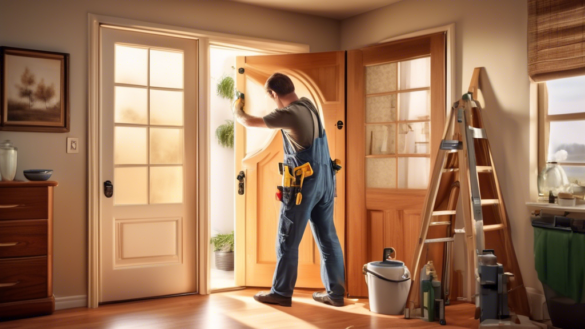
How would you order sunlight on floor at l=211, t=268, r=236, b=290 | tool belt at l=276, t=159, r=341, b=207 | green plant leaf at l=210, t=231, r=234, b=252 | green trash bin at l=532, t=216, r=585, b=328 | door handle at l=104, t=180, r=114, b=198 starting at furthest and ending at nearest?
green plant leaf at l=210, t=231, r=234, b=252
sunlight on floor at l=211, t=268, r=236, b=290
door handle at l=104, t=180, r=114, b=198
tool belt at l=276, t=159, r=341, b=207
green trash bin at l=532, t=216, r=585, b=328

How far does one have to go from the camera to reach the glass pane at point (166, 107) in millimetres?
4289

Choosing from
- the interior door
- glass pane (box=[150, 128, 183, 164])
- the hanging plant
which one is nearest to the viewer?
glass pane (box=[150, 128, 183, 164])

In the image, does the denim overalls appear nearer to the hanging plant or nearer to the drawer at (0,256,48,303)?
the drawer at (0,256,48,303)

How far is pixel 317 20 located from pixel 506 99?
6.51 feet

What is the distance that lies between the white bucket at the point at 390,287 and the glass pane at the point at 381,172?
0.78 metres

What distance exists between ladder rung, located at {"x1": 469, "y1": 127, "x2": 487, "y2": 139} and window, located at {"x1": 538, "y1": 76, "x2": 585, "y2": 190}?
0.36 meters

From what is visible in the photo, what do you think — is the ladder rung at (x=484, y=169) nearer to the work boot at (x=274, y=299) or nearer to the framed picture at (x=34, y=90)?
the work boot at (x=274, y=299)

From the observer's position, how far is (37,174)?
11.9ft

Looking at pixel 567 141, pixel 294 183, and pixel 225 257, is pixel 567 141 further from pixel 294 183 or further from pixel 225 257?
pixel 225 257

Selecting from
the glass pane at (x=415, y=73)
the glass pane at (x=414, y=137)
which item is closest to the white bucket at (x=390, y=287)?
the glass pane at (x=414, y=137)

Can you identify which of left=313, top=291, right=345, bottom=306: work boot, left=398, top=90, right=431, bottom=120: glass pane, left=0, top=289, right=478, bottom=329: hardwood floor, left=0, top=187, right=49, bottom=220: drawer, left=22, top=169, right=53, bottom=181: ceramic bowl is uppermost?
left=398, top=90, right=431, bottom=120: glass pane

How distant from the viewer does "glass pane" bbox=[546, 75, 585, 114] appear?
3.43m

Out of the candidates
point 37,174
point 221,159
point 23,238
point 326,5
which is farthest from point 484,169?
point 221,159

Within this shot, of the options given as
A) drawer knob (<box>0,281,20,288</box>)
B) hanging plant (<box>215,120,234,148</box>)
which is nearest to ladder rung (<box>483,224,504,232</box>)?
drawer knob (<box>0,281,20,288</box>)
